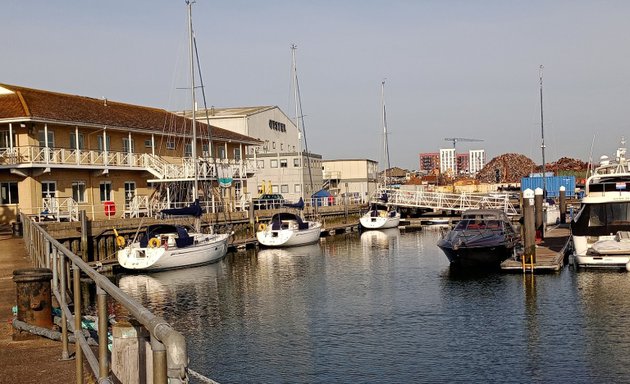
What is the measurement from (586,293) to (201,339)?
1469 centimetres

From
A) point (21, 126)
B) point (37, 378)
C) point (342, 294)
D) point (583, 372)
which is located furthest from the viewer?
point (21, 126)

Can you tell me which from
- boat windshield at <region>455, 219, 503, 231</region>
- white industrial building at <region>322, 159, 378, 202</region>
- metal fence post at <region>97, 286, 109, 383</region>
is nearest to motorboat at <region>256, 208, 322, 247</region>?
boat windshield at <region>455, 219, 503, 231</region>

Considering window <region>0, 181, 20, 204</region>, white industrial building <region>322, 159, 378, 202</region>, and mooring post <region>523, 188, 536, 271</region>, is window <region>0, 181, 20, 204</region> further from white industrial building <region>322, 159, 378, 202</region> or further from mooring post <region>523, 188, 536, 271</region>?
white industrial building <region>322, 159, 378, 202</region>

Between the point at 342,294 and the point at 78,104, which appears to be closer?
the point at 342,294

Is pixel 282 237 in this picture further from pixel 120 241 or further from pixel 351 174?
pixel 351 174

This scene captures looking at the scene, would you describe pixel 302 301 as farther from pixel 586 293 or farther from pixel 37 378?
pixel 37 378

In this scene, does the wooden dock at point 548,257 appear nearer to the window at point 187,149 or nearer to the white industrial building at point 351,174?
the window at point 187,149

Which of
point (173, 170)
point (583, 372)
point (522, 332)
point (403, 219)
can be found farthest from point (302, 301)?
point (403, 219)

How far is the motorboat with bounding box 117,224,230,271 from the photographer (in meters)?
34.9

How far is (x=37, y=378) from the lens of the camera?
8.24 metres

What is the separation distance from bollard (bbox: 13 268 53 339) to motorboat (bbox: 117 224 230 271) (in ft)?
79.0

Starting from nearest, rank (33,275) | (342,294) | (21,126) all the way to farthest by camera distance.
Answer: (33,275)
(342,294)
(21,126)

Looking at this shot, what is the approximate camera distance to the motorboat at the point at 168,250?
115 feet

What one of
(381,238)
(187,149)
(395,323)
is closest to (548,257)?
(395,323)
